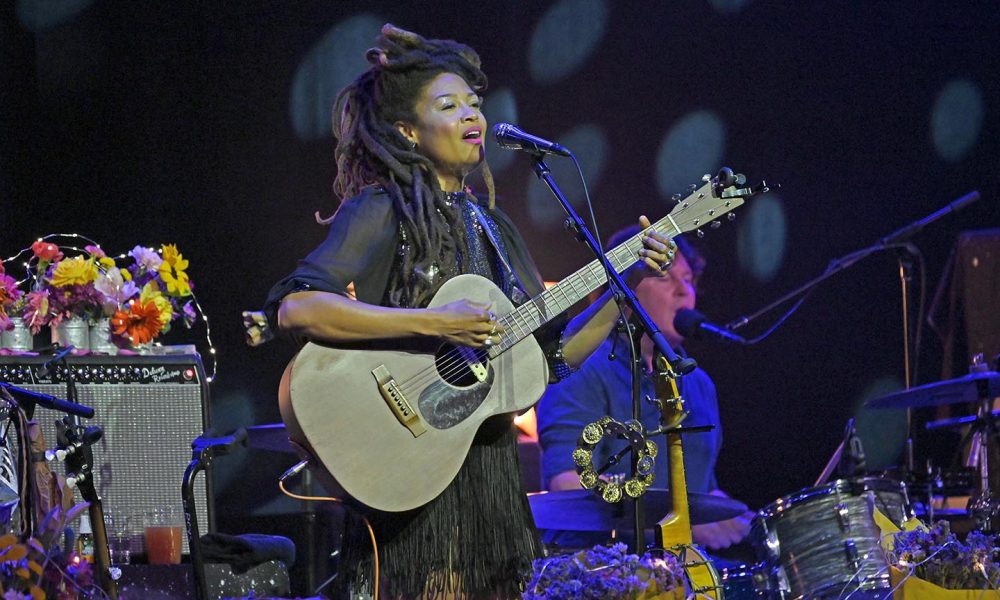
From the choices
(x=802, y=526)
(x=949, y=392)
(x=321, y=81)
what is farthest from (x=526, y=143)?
(x=321, y=81)

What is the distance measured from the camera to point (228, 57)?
5891 millimetres

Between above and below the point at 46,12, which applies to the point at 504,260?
below

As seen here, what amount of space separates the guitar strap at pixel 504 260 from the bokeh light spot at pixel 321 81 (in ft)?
9.10

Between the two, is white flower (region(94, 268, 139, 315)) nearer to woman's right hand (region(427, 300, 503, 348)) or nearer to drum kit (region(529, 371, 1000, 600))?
drum kit (region(529, 371, 1000, 600))

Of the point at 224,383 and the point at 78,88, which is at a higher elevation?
the point at 78,88

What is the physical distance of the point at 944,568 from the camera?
307 centimetres

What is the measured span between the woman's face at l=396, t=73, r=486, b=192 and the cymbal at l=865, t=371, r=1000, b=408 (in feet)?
8.49

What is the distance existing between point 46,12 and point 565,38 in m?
2.52

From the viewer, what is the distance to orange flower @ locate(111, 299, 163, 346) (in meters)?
4.77

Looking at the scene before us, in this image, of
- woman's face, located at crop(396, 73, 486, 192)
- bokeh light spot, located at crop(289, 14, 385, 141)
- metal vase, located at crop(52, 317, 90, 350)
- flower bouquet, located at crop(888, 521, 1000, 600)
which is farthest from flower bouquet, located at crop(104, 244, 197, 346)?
flower bouquet, located at crop(888, 521, 1000, 600)

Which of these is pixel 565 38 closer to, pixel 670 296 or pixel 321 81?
pixel 321 81

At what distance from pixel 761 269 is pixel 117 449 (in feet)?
11.2

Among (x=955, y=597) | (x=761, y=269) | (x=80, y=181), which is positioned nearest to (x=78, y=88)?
(x=80, y=181)

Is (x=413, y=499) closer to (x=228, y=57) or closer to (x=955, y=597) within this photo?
(x=955, y=597)
